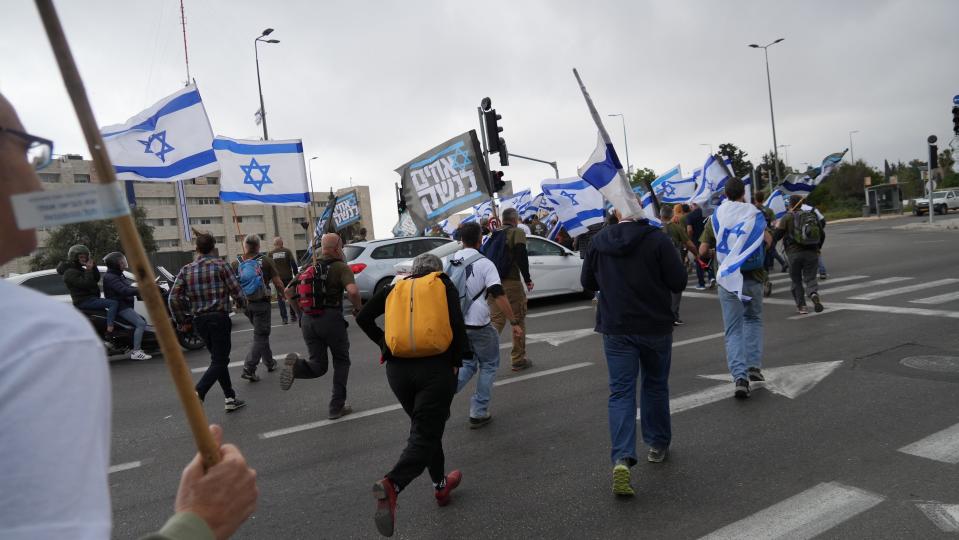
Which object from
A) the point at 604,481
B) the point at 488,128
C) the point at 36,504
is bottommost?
the point at 604,481

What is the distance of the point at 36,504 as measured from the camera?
2.68ft

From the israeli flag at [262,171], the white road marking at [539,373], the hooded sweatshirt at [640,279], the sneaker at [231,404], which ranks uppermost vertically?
the israeli flag at [262,171]

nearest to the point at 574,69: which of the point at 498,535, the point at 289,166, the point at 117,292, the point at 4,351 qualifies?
the point at 498,535

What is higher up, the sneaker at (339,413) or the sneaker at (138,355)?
the sneaker at (138,355)

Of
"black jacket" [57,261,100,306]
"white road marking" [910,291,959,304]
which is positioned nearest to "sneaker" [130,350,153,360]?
"black jacket" [57,261,100,306]

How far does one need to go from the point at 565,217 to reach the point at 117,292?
9628 mm

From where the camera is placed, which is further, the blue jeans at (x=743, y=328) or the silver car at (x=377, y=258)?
the silver car at (x=377, y=258)

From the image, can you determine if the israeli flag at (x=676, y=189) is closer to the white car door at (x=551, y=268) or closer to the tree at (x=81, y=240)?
the white car door at (x=551, y=268)

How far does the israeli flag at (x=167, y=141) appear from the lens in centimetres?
828

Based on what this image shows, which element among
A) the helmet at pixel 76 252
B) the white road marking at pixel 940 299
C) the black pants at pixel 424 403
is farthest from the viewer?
the white road marking at pixel 940 299

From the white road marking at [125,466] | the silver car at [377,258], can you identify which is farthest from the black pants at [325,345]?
the silver car at [377,258]

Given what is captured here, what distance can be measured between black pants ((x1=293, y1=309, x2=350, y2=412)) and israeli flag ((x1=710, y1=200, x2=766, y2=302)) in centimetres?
364

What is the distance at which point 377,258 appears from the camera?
1520cm

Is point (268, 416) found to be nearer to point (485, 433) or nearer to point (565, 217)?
point (485, 433)
